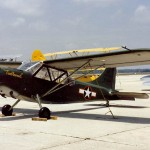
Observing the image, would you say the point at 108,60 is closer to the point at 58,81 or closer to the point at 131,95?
the point at 131,95

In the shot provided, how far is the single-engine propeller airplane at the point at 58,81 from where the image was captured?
33.9 feet

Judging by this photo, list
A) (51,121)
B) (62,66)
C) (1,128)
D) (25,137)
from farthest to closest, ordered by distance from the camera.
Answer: (62,66) → (51,121) → (1,128) → (25,137)

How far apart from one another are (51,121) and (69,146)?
3.78 meters

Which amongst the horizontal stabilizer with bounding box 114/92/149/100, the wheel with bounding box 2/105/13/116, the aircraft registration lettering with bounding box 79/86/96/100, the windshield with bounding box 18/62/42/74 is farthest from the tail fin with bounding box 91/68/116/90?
the wheel with bounding box 2/105/13/116

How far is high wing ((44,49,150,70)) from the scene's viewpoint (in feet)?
31.8

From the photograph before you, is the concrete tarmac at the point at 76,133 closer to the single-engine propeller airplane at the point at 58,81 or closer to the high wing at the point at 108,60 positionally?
→ the single-engine propeller airplane at the point at 58,81

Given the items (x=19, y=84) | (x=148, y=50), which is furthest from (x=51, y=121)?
(x=148, y=50)

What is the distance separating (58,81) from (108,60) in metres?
2.02

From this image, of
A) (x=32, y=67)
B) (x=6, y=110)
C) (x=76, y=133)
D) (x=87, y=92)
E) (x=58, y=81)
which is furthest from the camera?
(x=87, y=92)

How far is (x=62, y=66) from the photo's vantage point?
12047 mm

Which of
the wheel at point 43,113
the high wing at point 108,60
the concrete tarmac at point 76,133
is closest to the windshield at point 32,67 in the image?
the high wing at point 108,60

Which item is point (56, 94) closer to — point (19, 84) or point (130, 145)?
point (19, 84)

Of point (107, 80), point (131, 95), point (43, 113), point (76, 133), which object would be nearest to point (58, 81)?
point (43, 113)

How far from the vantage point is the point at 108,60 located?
1101cm
